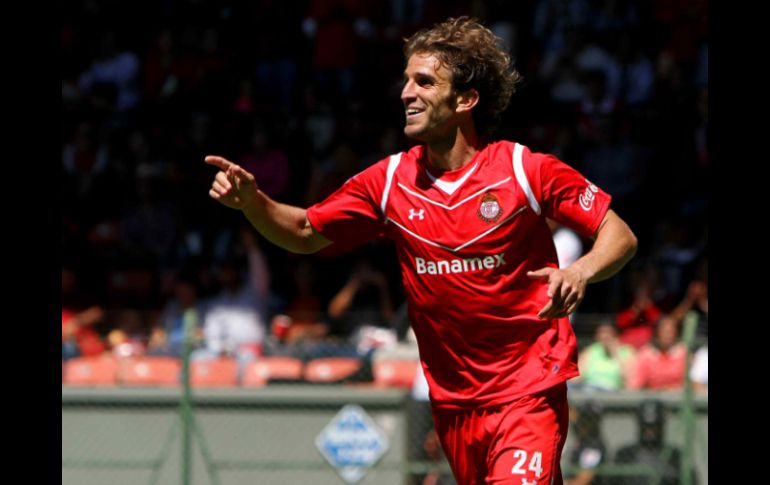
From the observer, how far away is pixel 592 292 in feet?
41.2

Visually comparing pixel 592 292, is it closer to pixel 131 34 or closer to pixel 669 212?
pixel 669 212

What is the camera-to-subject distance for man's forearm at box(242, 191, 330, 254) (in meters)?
5.71

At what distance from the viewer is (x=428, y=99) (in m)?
5.71

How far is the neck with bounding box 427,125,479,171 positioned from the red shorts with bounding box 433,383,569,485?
1.02m

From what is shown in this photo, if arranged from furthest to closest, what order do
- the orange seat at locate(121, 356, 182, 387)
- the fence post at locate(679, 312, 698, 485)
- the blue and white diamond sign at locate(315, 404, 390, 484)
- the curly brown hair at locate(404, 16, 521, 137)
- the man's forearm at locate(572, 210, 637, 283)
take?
1. the orange seat at locate(121, 356, 182, 387)
2. the blue and white diamond sign at locate(315, 404, 390, 484)
3. the fence post at locate(679, 312, 698, 485)
4. the curly brown hair at locate(404, 16, 521, 137)
5. the man's forearm at locate(572, 210, 637, 283)

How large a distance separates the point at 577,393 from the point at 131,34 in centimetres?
800

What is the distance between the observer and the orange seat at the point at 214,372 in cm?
1107

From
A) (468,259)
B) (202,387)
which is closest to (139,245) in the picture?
(202,387)

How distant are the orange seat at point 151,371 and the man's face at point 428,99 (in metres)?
5.78

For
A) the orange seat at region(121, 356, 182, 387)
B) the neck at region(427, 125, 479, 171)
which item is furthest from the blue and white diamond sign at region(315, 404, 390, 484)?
the neck at region(427, 125, 479, 171)

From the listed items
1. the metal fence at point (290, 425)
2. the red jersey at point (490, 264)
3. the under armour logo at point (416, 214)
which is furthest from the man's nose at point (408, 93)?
the metal fence at point (290, 425)

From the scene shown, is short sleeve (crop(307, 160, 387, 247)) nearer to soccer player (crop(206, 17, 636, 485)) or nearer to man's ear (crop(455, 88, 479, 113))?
soccer player (crop(206, 17, 636, 485))

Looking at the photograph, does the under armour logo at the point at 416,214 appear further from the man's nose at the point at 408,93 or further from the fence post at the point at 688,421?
the fence post at the point at 688,421
